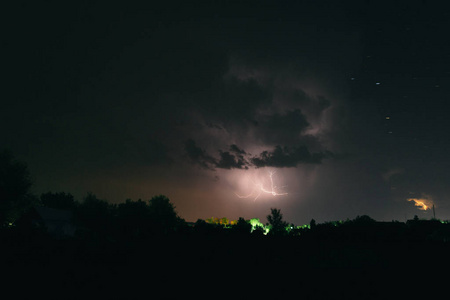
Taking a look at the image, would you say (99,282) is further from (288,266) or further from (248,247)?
(288,266)

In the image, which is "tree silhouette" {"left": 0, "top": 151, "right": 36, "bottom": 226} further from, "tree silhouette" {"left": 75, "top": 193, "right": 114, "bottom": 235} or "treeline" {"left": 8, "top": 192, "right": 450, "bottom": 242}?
"treeline" {"left": 8, "top": 192, "right": 450, "bottom": 242}

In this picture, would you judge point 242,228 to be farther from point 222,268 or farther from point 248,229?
point 222,268

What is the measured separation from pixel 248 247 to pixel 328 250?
3112 millimetres

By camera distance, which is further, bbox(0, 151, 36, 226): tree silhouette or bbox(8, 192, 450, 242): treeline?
bbox(0, 151, 36, 226): tree silhouette

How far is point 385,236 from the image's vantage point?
41.3 feet

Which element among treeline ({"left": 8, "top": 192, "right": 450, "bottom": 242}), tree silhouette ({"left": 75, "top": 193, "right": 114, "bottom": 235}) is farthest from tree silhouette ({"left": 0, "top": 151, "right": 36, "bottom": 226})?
treeline ({"left": 8, "top": 192, "right": 450, "bottom": 242})

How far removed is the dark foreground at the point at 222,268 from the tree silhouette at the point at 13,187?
140 feet

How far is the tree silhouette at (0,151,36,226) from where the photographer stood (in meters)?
43.8

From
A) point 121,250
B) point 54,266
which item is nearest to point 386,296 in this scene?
point 121,250

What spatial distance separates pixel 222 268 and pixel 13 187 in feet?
155

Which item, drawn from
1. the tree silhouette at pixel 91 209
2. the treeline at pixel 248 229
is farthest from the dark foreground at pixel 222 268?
the tree silhouette at pixel 91 209

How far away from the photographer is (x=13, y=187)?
4491 centimetres

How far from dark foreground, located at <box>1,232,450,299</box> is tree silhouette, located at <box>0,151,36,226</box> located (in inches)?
1682

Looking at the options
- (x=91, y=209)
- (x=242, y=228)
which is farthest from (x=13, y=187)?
(x=242, y=228)
